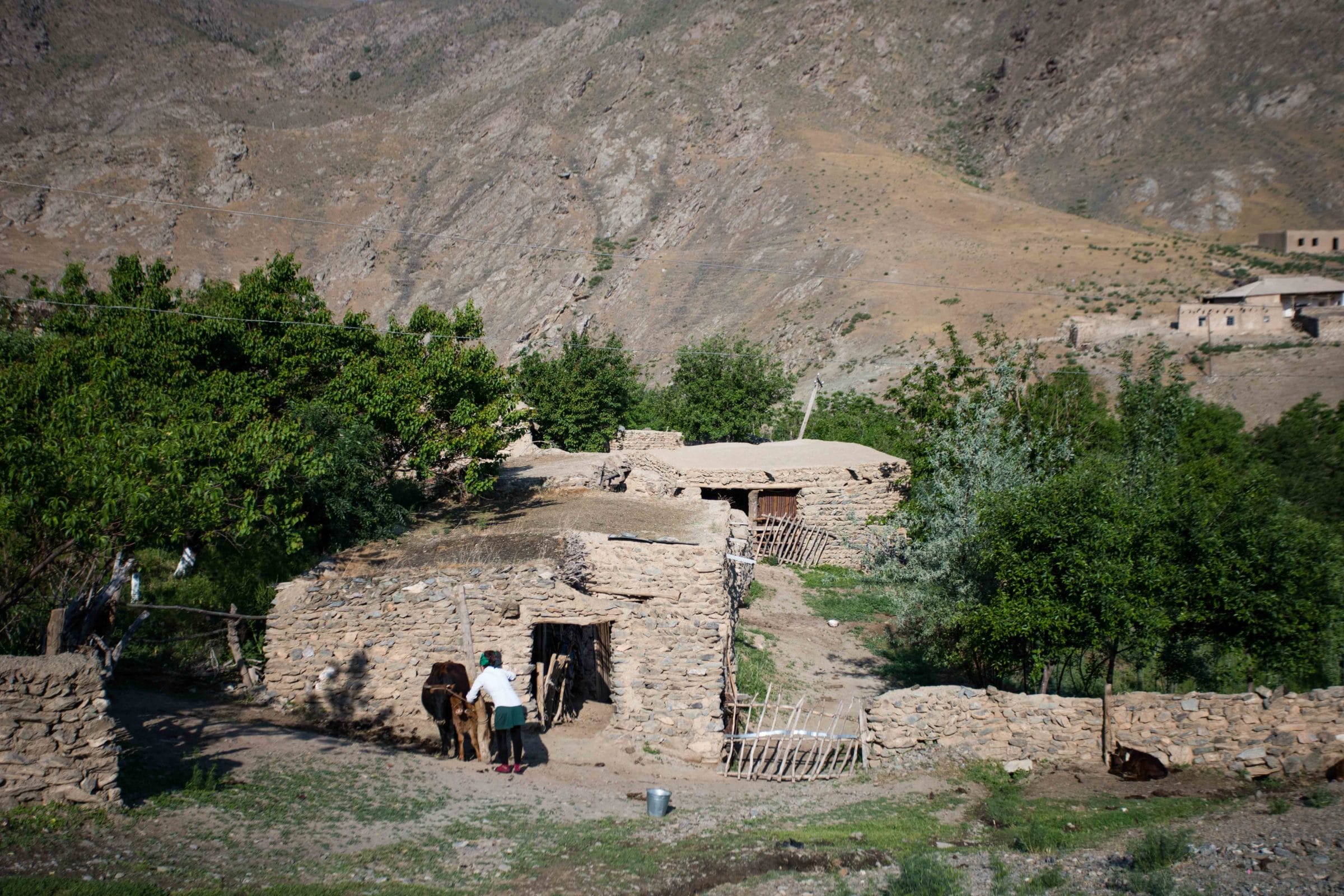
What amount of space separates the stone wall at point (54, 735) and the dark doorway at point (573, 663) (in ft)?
18.3

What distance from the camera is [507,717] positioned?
34.0 feet

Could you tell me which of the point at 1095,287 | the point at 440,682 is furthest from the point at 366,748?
the point at 1095,287

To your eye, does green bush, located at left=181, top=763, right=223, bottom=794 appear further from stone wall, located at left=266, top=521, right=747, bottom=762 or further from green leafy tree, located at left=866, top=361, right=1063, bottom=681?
green leafy tree, located at left=866, top=361, right=1063, bottom=681

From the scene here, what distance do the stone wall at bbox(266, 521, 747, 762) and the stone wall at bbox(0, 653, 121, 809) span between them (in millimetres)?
4393

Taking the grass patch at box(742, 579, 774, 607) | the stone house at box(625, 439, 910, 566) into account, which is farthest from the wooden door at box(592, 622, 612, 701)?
the stone house at box(625, 439, 910, 566)

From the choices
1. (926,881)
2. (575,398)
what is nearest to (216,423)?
(926,881)

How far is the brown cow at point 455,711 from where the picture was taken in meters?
10.8

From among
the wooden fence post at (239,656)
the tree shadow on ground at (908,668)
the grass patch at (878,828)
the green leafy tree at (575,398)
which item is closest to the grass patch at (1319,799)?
the grass patch at (878,828)

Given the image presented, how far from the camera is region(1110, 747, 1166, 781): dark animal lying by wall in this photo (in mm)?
10477

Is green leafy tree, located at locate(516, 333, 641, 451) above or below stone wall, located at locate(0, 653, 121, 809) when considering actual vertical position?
above

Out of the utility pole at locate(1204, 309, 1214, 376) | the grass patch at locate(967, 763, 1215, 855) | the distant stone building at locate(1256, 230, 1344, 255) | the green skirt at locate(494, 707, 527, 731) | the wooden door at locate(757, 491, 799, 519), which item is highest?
the distant stone building at locate(1256, 230, 1344, 255)

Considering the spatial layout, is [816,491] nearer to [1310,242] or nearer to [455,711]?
[455,711]

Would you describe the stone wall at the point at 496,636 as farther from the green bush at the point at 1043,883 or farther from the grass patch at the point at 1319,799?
the grass patch at the point at 1319,799

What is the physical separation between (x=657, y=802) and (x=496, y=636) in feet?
11.8
